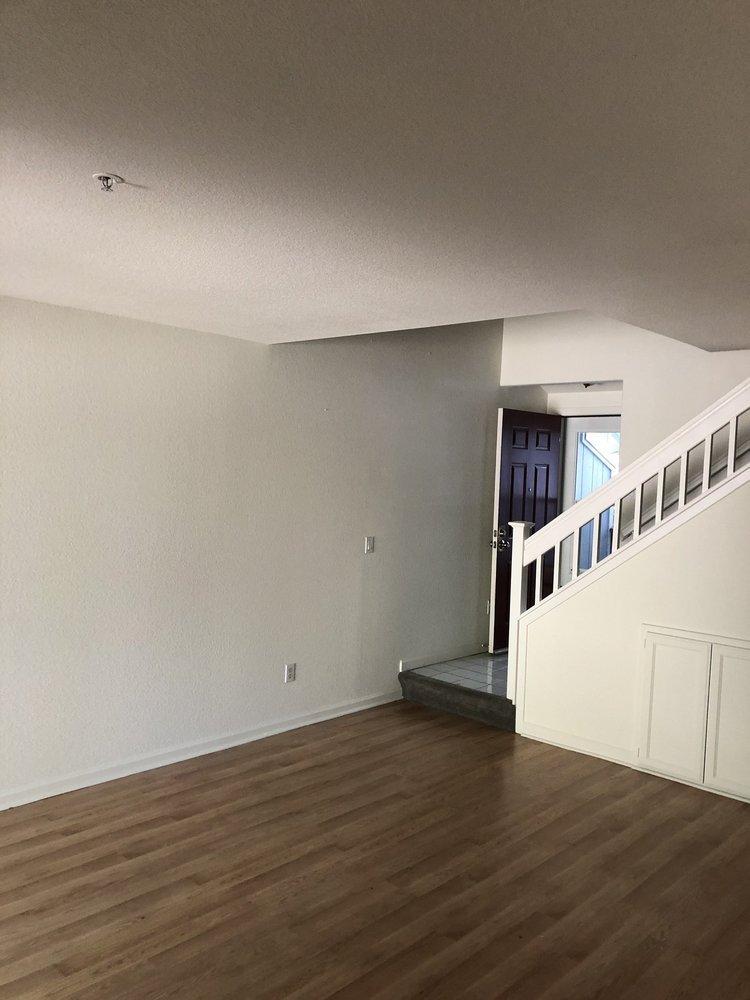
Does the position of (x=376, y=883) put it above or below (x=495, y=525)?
below

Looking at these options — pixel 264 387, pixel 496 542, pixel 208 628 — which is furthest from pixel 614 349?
pixel 208 628

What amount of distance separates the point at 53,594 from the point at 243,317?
166 centimetres

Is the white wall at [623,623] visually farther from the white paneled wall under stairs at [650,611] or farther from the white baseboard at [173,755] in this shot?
the white baseboard at [173,755]

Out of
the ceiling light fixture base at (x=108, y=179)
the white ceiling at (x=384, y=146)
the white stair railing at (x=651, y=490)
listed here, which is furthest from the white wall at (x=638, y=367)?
the ceiling light fixture base at (x=108, y=179)

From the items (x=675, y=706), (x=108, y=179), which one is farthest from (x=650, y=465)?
(x=108, y=179)

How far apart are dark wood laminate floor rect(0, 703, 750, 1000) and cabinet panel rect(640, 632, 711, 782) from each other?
0.14 metres

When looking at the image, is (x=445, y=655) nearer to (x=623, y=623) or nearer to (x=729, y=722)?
(x=623, y=623)

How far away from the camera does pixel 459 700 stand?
5.60m

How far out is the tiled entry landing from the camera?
5.68 m

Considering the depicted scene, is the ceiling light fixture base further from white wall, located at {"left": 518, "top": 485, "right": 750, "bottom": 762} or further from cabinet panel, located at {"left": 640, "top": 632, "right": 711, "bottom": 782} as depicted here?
cabinet panel, located at {"left": 640, "top": 632, "right": 711, "bottom": 782}

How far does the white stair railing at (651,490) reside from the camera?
14.6ft

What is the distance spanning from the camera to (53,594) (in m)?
4.02

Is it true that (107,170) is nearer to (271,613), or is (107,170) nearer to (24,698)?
(24,698)

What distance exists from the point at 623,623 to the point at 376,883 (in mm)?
2226
